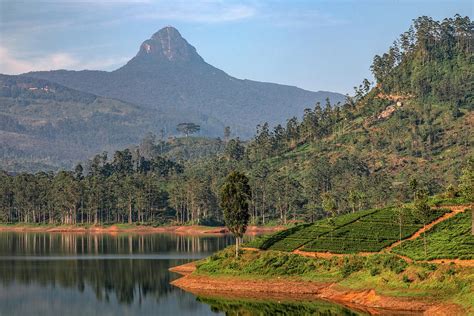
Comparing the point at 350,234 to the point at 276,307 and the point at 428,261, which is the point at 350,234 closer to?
the point at 428,261

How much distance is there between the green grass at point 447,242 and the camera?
101 metres

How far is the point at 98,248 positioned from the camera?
17288 cm

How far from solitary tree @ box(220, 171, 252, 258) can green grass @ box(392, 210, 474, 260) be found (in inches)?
927

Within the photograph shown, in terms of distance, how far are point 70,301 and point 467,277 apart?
4966 cm

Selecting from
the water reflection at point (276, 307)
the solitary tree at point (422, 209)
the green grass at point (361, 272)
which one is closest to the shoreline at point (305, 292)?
the green grass at point (361, 272)

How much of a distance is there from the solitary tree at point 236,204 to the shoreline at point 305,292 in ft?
31.6

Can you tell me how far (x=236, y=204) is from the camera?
404 ft

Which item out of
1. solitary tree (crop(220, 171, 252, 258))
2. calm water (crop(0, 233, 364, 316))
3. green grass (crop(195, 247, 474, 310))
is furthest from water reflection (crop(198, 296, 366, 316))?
solitary tree (crop(220, 171, 252, 258))

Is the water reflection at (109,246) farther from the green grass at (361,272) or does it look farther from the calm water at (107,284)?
the green grass at (361,272)

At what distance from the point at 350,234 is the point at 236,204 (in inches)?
700

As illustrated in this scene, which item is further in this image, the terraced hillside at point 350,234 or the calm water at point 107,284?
the terraced hillside at point 350,234

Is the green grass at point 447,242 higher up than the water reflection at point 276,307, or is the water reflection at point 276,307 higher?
the green grass at point 447,242

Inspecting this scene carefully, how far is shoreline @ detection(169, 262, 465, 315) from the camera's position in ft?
290

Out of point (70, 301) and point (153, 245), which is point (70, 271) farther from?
point (153, 245)
